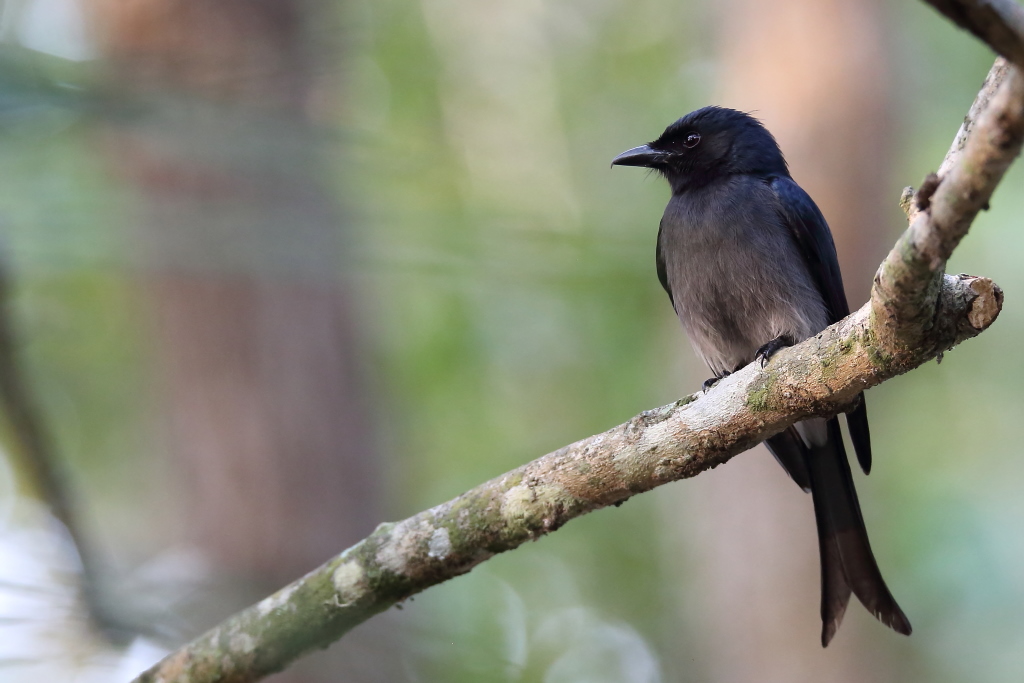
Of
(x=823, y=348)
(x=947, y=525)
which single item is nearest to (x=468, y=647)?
(x=823, y=348)

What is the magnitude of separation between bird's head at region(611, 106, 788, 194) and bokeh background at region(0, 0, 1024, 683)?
16.3 inches

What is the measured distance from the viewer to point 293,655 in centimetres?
296

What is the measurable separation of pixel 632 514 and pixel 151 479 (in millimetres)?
4627

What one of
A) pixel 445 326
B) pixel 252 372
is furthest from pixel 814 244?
pixel 445 326

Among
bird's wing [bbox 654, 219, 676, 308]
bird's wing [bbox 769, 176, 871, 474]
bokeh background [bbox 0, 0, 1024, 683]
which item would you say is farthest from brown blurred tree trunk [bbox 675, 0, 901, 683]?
bird's wing [bbox 769, 176, 871, 474]

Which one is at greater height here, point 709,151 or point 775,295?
point 709,151

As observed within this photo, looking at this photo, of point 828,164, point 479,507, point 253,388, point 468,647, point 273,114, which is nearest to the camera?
point 479,507

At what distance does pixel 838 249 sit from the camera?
20.7 ft

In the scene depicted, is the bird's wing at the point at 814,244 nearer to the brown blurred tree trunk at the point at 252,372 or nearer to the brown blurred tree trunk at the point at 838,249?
the brown blurred tree trunk at the point at 252,372

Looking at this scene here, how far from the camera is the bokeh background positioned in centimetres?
326

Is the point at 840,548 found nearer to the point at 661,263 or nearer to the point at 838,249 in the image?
the point at 661,263

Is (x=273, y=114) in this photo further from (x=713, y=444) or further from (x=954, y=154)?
(x=954, y=154)

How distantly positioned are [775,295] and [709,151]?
3.12ft

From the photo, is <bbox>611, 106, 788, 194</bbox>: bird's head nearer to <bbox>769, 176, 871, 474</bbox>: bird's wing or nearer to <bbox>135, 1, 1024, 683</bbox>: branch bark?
<bbox>769, 176, 871, 474</bbox>: bird's wing
